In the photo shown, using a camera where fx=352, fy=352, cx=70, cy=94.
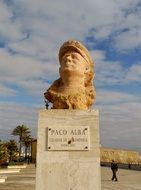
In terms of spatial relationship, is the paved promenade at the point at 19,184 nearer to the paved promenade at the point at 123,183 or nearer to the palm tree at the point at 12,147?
the paved promenade at the point at 123,183

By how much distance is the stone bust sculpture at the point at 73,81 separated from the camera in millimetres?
9016

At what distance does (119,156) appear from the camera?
247 feet

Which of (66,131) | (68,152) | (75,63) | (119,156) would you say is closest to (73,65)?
(75,63)

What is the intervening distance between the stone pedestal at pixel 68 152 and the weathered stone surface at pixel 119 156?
6061cm

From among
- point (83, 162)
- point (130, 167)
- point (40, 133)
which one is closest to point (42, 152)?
point (40, 133)

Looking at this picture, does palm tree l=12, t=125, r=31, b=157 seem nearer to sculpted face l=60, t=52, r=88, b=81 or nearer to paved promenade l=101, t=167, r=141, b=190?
paved promenade l=101, t=167, r=141, b=190

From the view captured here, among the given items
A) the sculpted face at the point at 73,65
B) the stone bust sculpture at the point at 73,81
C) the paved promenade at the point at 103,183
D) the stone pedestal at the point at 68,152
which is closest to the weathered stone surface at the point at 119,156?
the paved promenade at the point at 103,183

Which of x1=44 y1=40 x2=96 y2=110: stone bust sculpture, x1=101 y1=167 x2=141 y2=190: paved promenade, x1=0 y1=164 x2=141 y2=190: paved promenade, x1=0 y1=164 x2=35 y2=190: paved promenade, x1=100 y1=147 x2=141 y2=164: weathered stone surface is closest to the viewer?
x1=44 y1=40 x2=96 y2=110: stone bust sculpture

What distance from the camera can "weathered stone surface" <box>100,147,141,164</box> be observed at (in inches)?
2752

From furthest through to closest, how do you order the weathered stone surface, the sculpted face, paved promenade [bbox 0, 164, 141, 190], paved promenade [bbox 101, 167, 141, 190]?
the weathered stone surface, paved promenade [bbox 101, 167, 141, 190], paved promenade [bbox 0, 164, 141, 190], the sculpted face

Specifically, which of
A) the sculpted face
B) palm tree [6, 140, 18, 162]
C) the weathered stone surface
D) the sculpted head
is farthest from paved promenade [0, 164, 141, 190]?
the weathered stone surface

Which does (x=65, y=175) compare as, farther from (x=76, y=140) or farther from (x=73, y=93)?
(x=73, y=93)

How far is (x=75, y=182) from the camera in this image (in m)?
7.96

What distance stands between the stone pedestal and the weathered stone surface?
60.6 m
